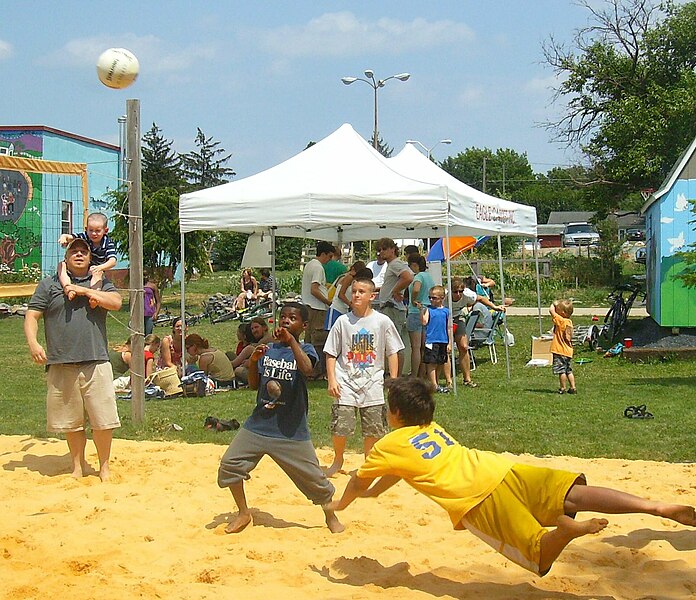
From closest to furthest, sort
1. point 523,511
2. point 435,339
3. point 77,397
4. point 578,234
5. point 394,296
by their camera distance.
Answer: point 523,511
point 77,397
point 394,296
point 435,339
point 578,234

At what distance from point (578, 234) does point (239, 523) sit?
7099cm

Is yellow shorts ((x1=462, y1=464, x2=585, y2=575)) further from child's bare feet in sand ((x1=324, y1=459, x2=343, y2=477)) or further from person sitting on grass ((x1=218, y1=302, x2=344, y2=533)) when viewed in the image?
child's bare feet in sand ((x1=324, y1=459, x2=343, y2=477))

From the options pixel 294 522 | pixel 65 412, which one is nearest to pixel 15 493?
pixel 65 412

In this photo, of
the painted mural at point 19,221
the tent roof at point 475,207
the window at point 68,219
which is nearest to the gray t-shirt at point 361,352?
the tent roof at point 475,207

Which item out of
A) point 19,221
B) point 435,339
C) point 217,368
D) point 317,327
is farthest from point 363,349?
point 19,221

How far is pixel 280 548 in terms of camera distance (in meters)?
5.36

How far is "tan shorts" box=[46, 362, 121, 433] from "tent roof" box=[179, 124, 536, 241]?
4.74m

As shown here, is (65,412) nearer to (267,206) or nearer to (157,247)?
(267,206)

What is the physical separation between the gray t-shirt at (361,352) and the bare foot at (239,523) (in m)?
1.39

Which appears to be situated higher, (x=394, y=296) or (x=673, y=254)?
(x=673, y=254)

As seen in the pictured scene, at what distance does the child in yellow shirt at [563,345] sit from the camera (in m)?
11.4

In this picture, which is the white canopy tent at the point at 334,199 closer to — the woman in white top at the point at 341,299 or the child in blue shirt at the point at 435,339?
the woman in white top at the point at 341,299

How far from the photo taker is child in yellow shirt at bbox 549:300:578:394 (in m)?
11.4

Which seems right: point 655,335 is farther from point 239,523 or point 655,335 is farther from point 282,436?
point 239,523
